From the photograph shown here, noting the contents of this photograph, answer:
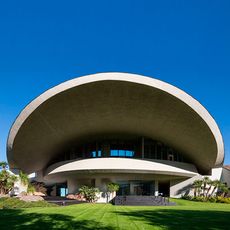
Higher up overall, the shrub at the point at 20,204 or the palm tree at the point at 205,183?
the palm tree at the point at 205,183

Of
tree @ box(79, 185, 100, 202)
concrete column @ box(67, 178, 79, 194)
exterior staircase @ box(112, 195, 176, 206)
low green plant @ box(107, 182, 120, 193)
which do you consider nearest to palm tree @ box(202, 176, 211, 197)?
exterior staircase @ box(112, 195, 176, 206)

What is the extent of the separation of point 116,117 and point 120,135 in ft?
22.6

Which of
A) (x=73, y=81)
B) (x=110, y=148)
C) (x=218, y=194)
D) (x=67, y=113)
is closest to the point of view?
(x=73, y=81)

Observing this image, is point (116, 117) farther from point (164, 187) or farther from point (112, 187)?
point (164, 187)

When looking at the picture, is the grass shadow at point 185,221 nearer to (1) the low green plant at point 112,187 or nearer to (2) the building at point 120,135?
(2) the building at point 120,135

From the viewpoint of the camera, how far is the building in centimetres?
2588

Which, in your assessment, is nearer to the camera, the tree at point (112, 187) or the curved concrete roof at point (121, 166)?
the curved concrete roof at point (121, 166)

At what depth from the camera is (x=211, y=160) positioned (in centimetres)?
3422

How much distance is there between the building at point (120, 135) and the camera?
2588 centimetres

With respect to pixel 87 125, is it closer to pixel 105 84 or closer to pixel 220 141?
pixel 105 84

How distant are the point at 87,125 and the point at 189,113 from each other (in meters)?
11.9

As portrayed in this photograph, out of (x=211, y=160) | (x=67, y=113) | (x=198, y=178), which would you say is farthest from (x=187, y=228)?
(x=198, y=178)

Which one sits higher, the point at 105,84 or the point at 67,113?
the point at 105,84

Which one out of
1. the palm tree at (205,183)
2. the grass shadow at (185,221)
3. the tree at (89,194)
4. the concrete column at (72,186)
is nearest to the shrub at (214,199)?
the palm tree at (205,183)
